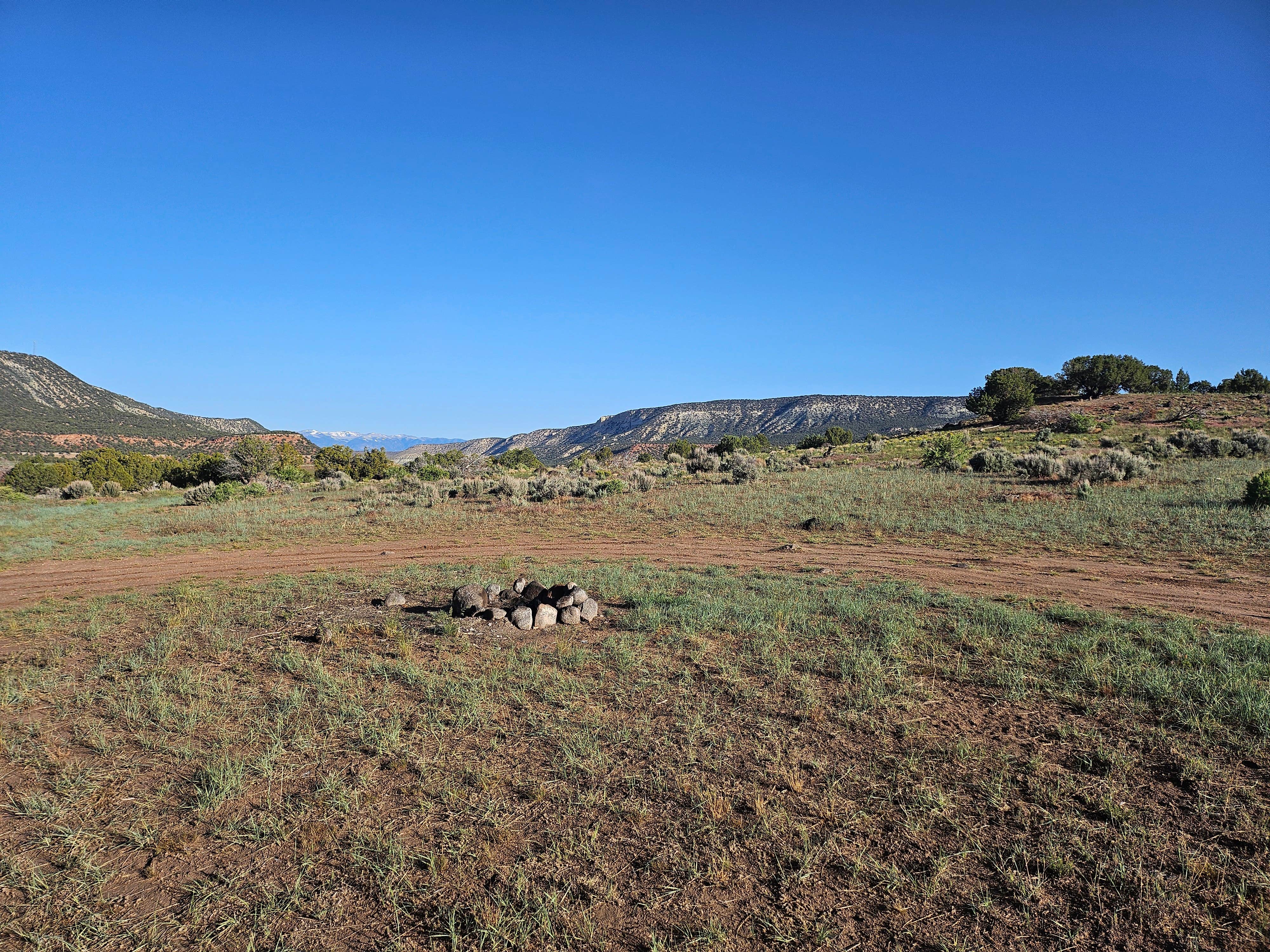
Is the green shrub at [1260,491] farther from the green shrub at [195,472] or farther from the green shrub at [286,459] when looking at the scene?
the green shrub at [195,472]

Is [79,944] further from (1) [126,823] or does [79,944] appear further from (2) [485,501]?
(2) [485,501]

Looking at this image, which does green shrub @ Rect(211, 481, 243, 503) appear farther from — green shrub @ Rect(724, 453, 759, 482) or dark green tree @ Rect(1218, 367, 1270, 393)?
dark green tree @ Rect(1218, 367, 1270, 393)

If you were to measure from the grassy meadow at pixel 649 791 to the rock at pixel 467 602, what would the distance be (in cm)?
107

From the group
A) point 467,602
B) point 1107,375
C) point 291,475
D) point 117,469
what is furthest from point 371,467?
point 1107,375

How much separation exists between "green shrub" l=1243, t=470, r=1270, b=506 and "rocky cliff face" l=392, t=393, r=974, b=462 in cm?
7441

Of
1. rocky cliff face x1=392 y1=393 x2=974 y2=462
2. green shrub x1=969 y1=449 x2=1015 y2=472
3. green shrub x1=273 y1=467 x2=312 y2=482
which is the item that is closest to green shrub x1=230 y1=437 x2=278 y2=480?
green shrub x1=273 y1=467 x2=312 y2=482

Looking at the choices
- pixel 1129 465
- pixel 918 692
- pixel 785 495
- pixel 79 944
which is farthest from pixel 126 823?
pixel 1129 465

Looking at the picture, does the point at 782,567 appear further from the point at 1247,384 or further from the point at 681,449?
the point at 1247,384

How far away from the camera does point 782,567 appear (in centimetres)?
1289

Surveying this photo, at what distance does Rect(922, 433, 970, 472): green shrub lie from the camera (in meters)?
29.4

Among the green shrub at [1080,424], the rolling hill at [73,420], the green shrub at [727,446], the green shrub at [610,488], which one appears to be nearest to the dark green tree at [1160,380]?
the green shrub at [1080,424]

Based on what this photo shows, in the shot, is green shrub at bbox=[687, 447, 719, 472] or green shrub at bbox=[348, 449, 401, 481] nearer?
green shrub at bbox=[687, 447, 719, 472]

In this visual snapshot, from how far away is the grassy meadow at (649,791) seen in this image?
3.43 meters

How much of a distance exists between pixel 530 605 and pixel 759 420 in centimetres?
11863
